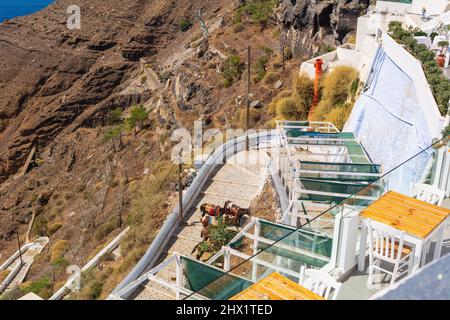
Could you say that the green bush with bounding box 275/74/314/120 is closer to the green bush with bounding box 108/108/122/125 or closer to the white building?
the white building

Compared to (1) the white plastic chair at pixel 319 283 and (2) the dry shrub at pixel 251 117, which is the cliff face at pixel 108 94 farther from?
(1) the white plastic chair at pixel 319 283

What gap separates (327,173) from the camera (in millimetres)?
8695

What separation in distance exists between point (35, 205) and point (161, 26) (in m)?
21.7

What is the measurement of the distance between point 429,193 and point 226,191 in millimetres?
8111

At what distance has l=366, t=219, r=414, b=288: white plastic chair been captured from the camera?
4305 mm

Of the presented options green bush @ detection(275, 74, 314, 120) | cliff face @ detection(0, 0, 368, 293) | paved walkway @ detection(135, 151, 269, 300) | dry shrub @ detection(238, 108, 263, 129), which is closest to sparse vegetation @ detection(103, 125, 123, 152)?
cliff face @ detection(0, 0, 368, 293)

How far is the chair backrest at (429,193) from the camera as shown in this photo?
539 cm

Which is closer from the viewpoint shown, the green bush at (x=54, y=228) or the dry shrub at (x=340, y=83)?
the dry shrub at (x=340, y=83)

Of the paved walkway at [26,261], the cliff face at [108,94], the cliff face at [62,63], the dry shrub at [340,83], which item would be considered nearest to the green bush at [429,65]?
the dry shrub at [340,83]

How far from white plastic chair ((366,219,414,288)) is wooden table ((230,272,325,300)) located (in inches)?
42.1

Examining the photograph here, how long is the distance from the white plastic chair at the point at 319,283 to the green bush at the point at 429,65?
524 centimetres

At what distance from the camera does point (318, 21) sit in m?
25.8

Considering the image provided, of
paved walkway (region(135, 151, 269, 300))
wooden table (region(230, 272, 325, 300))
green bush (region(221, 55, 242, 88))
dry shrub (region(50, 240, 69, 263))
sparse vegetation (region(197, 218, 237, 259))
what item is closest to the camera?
wooden table (region(230, 272, 325, 300))
